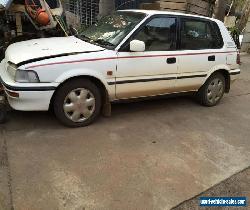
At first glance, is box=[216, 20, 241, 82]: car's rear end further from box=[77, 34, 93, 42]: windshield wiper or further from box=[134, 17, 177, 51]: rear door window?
box=[77, 34, 93, 42]: windshield wiper

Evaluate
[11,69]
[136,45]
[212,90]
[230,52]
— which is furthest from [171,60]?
[11,69]

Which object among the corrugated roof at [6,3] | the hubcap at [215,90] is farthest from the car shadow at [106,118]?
the corrugated roof at [6,3]

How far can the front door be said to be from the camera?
4783 mm

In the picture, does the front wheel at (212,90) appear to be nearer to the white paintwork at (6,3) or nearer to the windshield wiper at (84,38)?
the windshield wiper at (84,38)

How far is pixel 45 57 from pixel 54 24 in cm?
336

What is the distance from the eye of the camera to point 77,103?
4.57 metres

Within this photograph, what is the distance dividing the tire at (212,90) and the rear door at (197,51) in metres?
0.22

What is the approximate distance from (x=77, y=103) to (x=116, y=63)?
781mm

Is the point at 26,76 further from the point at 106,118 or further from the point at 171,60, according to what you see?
the point at 171,60

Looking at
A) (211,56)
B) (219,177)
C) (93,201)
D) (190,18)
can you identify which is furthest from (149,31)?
(93,201)

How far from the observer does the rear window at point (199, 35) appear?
5375 mm

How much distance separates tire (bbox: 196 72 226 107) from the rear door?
223 millimetres

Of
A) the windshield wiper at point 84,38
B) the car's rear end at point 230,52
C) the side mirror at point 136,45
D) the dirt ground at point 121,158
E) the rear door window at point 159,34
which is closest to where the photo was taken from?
the dirt ground at point 121,158

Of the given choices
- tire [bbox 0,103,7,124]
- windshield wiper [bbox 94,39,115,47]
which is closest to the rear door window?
windshield wiper [bbox 94,39,115,47]
